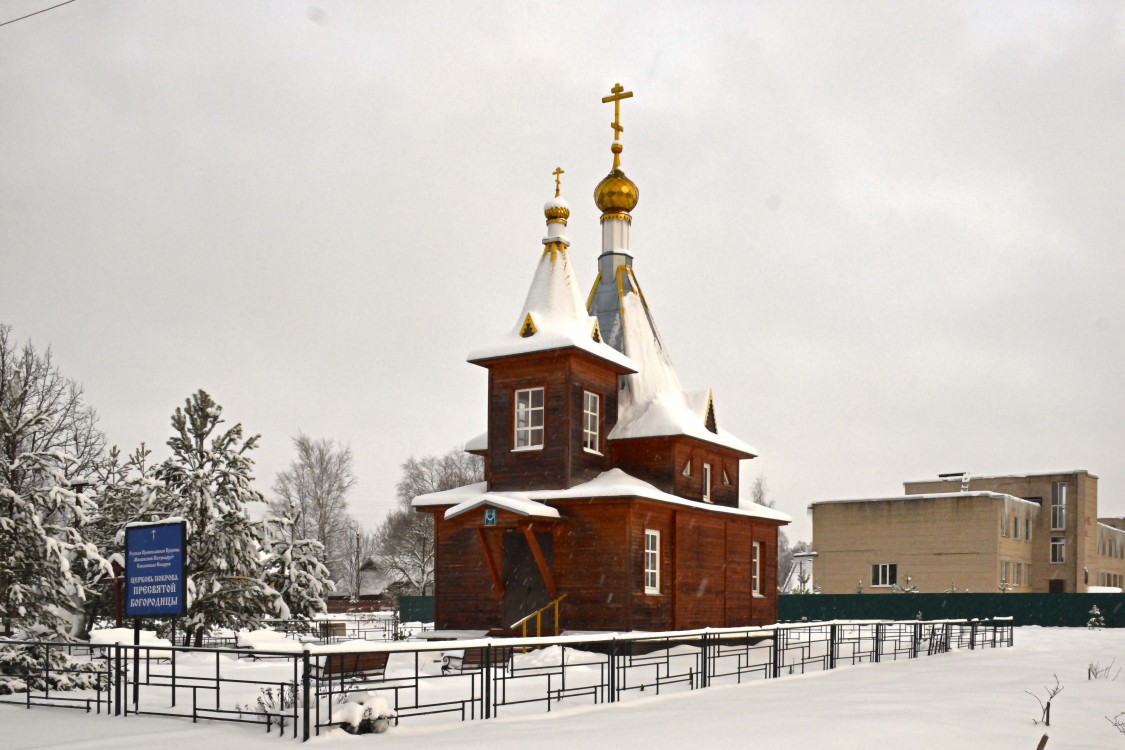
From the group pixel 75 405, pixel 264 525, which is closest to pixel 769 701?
pixel 264 525

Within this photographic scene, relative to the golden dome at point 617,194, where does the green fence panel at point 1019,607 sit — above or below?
below

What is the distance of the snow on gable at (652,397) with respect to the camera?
24.4m

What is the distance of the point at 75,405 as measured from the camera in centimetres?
3212

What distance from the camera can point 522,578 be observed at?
22922 mm

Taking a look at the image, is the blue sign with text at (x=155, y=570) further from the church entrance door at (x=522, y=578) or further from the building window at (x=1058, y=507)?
the building window at (x=1058, y=507)

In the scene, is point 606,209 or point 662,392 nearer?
point 662,392

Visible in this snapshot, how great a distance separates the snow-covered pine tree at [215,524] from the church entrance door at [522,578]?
5773 millimetres

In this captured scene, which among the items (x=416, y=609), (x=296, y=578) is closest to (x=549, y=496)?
(x=296, y=578)

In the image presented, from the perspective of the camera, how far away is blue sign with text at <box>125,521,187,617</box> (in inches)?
521

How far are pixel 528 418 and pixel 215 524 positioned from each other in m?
7.62

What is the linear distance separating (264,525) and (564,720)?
14.5 meters

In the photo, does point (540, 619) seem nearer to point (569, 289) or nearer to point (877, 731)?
point (569, 289)

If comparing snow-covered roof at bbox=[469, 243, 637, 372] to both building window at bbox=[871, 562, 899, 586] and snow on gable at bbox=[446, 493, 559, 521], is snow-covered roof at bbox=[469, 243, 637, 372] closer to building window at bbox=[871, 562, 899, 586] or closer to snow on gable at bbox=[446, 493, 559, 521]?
snow on gable at bbox=[446, 493, 559, 521]

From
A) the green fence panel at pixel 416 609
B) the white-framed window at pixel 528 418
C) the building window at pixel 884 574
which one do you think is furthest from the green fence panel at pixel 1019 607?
the white-framed window at pixel 528 418
